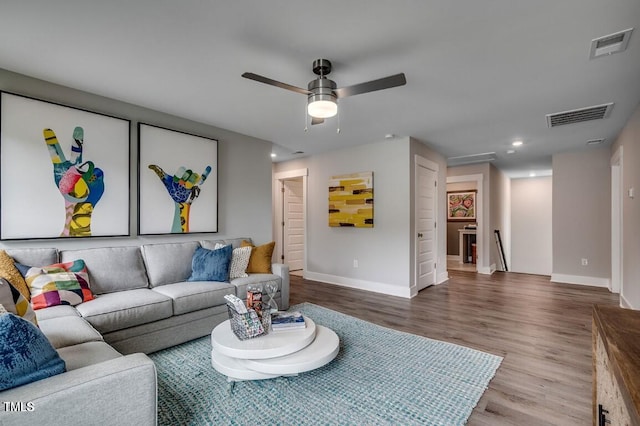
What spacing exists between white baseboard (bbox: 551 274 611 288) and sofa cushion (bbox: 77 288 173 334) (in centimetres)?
635

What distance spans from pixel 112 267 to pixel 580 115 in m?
5.24

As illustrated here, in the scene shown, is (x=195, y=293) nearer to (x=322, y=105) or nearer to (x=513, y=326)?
(x=322, y=105)

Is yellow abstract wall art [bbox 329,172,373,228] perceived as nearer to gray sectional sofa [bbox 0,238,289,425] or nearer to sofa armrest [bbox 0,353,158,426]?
gray sectional sofa [bbox 0,238,289,425]

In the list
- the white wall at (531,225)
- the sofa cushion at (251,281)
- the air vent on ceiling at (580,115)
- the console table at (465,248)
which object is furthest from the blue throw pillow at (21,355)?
the white wall at (531,225)

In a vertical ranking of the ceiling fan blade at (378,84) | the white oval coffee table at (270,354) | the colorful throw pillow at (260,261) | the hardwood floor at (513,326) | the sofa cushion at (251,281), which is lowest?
the hardwood floor at (513,326)

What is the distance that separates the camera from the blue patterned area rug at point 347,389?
1.78 metres

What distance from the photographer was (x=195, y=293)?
110 inches

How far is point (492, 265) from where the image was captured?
265 inches

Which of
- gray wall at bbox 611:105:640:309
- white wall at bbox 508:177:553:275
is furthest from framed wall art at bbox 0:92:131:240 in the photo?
white wall at bbox 508:177:553:275

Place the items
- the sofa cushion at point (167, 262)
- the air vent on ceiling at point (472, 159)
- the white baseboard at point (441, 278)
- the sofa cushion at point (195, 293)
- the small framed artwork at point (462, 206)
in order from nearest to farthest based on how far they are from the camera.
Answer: the sofa cushion at point (195, 293) < the sofa cushion at point (167, 262) < the white baseboard at point (441, 278) < the air vent on ceiling at point (472, 159) < the small framed artwork at point (462, 206)

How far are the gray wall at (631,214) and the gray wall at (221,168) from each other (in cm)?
439

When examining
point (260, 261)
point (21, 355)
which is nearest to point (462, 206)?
point (260, 261)

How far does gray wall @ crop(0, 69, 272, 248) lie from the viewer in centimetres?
272

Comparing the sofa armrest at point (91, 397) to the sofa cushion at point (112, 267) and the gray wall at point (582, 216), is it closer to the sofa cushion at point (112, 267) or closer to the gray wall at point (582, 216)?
the sofa cushion at point (112, 267)
